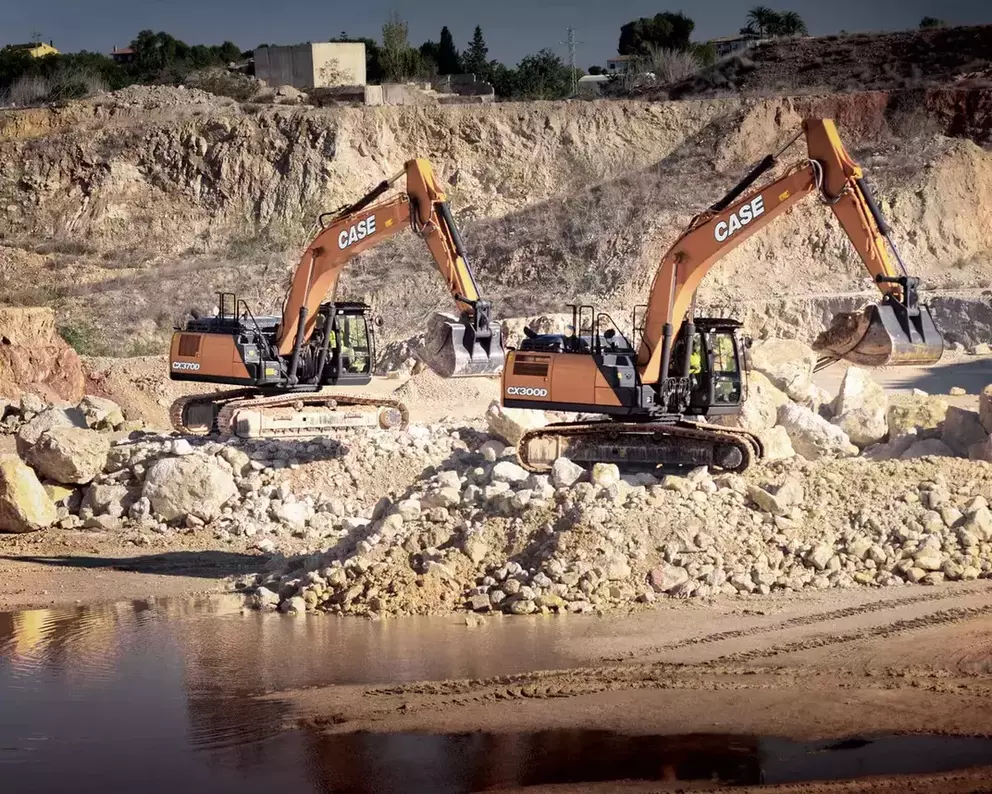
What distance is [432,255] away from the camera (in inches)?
798

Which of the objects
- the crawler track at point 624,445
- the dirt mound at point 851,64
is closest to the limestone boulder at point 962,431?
the crawler track at point 624,445

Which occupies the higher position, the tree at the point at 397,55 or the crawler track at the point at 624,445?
the tree at the point at 397,55

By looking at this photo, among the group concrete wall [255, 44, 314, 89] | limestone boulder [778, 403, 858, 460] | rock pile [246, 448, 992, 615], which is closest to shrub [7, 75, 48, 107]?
concrete wall [255, 44, 314, 89]

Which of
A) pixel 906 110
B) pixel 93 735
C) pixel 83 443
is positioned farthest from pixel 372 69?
pixel 93 735

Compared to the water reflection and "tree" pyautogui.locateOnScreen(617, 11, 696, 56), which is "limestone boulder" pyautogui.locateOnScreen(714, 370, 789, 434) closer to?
the water reflection

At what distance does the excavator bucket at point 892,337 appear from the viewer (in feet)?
50.7

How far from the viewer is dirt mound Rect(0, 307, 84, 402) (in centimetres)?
2720

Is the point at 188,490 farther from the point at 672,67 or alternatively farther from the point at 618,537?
the point at 672,67

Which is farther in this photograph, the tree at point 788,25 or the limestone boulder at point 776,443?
the tree at point 788,25

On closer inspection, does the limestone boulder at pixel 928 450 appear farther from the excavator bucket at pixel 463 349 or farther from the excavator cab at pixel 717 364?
the excavator bucket at pixel 463 349

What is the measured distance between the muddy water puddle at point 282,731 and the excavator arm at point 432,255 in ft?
15.6

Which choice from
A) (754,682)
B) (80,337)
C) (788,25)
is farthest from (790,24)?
(754,682)

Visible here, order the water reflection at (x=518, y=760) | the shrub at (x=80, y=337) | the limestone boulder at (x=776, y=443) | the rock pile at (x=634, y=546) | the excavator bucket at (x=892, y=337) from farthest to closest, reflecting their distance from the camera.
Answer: the shrub at (x=80, y=337)
the limestone boulder at (x=776, y=443)
the excavator bucket at (x=892, y=337)
the rock pile at (x=634, y=546)
the water reflection at (x=518, y=760)

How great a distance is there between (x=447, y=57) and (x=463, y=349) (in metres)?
57.4
